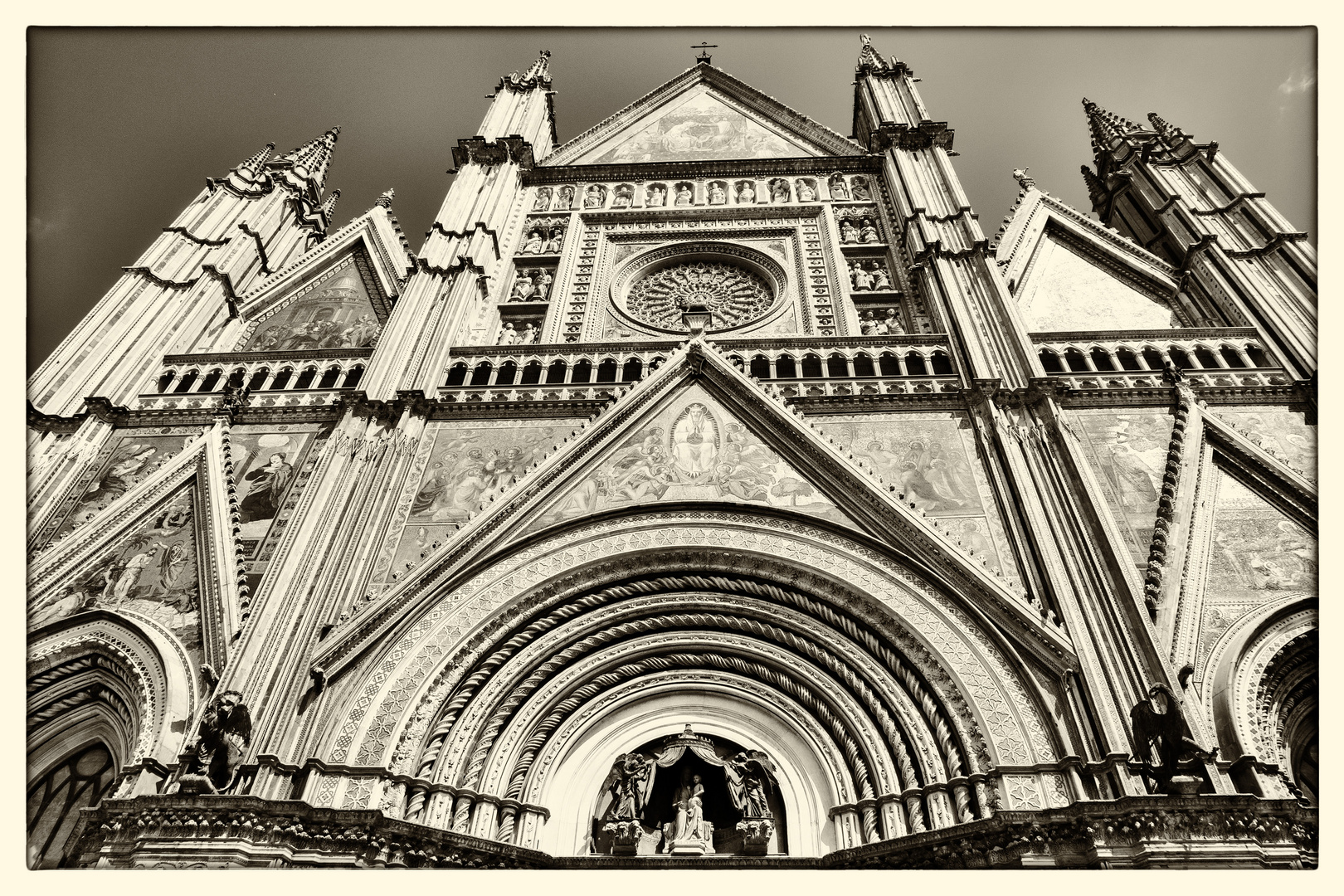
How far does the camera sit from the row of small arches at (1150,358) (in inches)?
437

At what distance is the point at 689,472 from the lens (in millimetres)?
10133

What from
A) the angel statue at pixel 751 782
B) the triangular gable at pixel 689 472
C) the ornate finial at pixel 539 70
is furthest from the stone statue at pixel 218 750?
the ornate finial at pixel 539 70

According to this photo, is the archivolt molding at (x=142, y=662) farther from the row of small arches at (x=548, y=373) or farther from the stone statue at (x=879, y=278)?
the stone statue at (x=879, y=278)

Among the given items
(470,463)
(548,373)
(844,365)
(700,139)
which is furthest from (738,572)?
(700,139)

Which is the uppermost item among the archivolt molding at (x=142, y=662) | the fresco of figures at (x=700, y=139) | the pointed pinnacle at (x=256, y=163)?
the fresco of figures at (x=700, y=139)

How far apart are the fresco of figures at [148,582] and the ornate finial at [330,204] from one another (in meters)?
9.85

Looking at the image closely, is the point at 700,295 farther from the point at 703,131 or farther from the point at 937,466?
the point at 937,466

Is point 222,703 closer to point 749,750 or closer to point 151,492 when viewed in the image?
point 151,492

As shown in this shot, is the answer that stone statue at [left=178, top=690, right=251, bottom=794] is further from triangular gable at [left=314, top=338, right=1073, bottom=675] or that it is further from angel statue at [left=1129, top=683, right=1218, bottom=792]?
angel statue at [left=1129, top=683, right=1218, bottom=792]

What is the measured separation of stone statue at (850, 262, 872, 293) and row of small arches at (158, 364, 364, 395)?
8098 mm

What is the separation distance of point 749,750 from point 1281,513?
20.4 ft

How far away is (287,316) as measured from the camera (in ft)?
45.2

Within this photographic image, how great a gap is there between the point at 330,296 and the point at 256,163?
13.5 feet

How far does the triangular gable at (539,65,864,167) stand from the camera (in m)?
18.0
